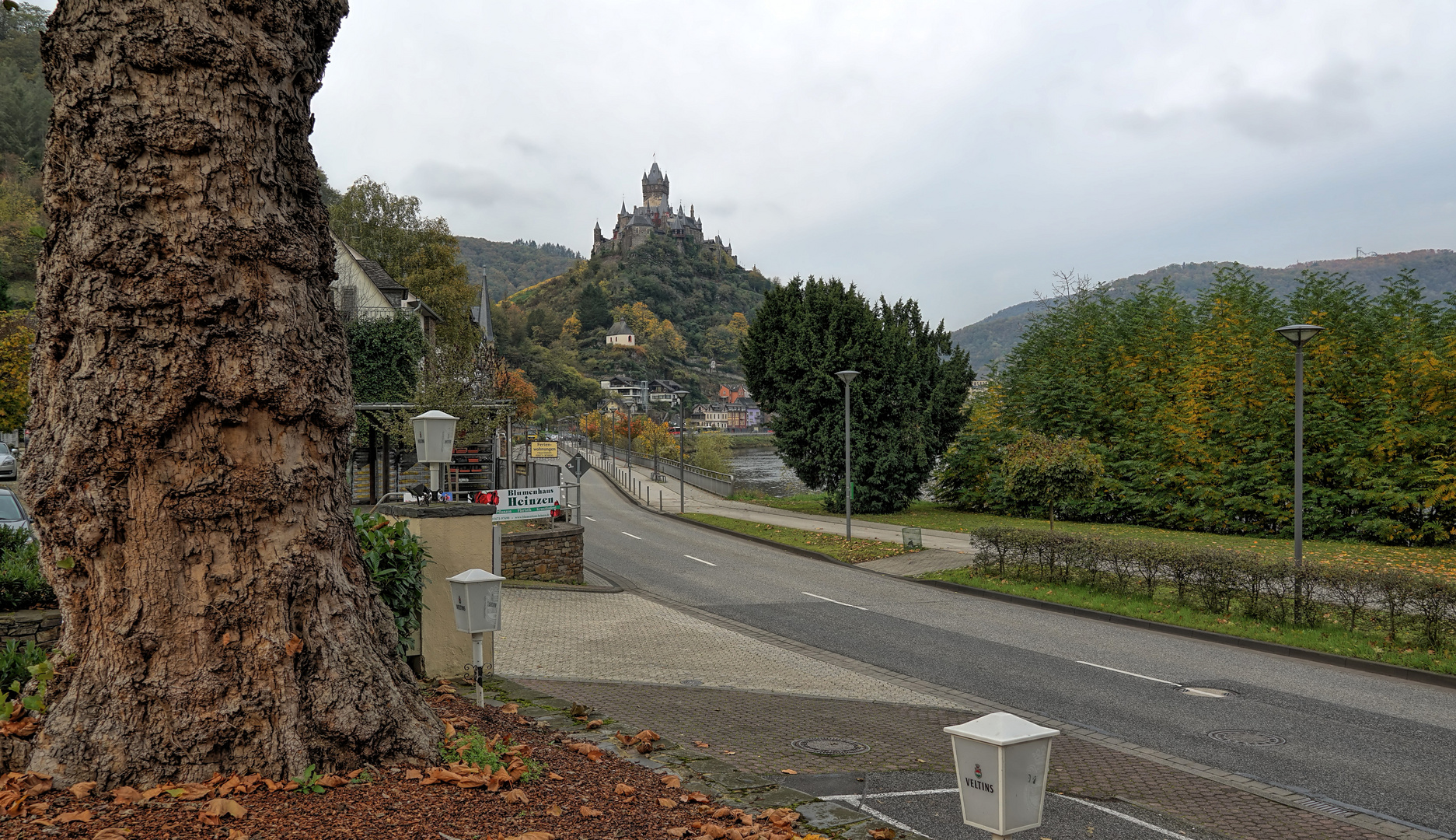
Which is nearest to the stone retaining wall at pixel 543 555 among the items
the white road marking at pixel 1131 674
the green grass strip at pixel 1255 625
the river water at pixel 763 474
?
the green grass strip at pixel 1255 625

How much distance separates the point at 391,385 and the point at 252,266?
1366 inches

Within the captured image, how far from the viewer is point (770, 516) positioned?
35.7 meters

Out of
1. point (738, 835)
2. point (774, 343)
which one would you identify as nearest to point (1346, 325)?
point (774, 343)

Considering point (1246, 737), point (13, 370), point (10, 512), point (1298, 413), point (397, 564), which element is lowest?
point (1246, 737)

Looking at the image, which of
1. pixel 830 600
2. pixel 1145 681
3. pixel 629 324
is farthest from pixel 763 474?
pixel 629 324

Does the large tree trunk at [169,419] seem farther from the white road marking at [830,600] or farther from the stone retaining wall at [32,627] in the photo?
the white road marking at [830,600]

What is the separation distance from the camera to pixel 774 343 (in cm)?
3491

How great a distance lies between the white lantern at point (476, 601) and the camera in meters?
7.29

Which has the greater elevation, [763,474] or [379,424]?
[379,424]

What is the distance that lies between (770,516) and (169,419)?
32.0 meters

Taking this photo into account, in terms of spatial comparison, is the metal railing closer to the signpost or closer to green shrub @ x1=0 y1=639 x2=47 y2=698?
the signpost

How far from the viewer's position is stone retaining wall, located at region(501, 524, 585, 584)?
19.1 m

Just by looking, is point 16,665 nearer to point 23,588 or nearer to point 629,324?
point 23,588

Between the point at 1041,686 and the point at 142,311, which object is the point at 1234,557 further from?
→ the point at 142,311
